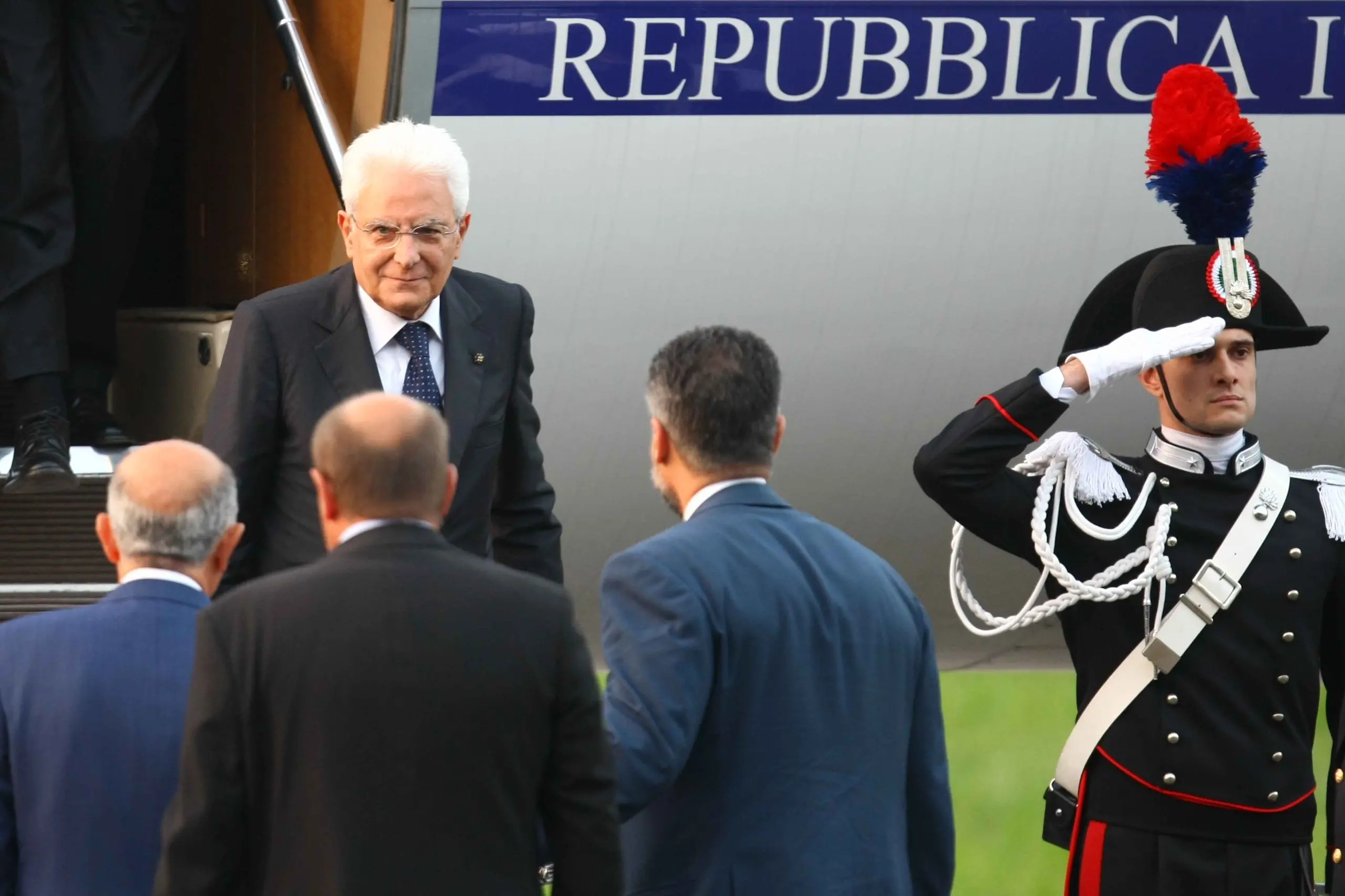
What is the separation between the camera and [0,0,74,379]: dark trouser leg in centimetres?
392

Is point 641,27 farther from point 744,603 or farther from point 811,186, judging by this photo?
point 744,603

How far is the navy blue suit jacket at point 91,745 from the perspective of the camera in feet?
7.73

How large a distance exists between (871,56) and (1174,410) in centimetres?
113

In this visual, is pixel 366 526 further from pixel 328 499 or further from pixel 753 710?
pixel 753 710

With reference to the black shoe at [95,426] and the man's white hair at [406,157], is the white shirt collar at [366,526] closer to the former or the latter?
the man's white hair at [406,157]

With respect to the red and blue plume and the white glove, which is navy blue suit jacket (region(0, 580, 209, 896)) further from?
the red and blue plume

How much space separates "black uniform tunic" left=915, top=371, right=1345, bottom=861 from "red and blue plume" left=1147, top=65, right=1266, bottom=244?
0.42 metres

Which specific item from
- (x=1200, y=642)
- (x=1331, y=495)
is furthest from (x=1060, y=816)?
(x=1331, y=495)

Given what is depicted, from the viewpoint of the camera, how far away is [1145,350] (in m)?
3.22

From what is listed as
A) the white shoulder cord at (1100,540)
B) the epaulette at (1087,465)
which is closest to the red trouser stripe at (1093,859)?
the white shoulder cord at (1100,540)

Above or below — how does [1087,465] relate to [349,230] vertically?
below

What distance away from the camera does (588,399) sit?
4.20 metres

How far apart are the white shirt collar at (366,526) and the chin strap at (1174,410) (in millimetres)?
1457

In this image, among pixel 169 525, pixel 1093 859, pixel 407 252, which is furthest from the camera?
pixel 1093 859
